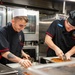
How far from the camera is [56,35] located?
1.92m

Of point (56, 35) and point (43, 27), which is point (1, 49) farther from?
point (43, 27)

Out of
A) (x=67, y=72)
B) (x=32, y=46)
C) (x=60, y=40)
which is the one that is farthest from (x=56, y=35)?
(x=32, y=46)

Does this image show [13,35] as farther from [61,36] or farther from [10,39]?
[61,36]

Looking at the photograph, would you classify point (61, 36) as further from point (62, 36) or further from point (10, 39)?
point (10, 39)

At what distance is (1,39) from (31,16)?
177 cm

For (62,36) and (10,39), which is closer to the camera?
(10,39)

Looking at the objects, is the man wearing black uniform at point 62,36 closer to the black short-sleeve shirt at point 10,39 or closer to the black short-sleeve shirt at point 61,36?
the black short-sleeve shirt at point 61,36

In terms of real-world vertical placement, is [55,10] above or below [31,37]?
above

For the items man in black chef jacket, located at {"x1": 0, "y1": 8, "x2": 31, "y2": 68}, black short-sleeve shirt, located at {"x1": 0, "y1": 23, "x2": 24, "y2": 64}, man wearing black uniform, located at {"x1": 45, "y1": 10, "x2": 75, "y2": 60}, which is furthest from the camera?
man wearing black uniform, located at {"x1": 45, "y1": 10, "x2": 75, "y2": 60}

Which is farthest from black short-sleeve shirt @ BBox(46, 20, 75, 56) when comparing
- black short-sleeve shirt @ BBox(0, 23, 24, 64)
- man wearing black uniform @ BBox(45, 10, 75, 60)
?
black short-sleeve shirt @ BBox(0, 23, 24, 64)

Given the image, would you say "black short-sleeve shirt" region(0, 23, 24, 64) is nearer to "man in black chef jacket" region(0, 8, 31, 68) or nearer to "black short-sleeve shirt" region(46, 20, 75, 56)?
"man in black chef jacket" region(0, 8, 31, 68)

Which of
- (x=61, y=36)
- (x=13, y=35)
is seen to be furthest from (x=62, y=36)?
(x=13, y=35)

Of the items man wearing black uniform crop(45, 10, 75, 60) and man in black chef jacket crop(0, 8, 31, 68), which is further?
man wearing black uniform crop(45, 10, 75, 60)

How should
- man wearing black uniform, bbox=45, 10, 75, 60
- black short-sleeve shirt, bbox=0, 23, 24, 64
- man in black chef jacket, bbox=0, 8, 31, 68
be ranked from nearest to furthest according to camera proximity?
man in black chef jacket, bbox=0, 8, 31, 68 → black short-sleeve shirt, bbox=0, 23, 24, 64 → man wearing black uniform, bbox=45, 10, 75, 60
